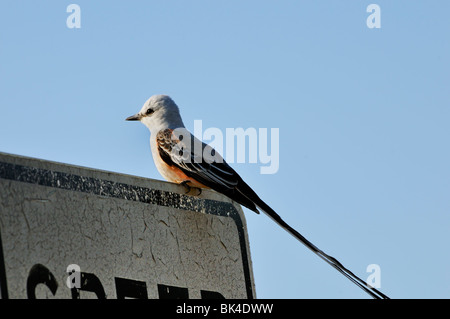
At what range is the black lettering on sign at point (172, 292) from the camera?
2973 mm

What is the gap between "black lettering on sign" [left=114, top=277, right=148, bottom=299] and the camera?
2.81 meters

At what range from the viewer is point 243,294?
328 cm

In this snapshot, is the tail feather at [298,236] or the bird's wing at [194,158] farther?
the bird's wing at [194,158]

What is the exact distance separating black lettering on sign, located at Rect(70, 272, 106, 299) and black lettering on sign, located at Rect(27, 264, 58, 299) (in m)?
0.09

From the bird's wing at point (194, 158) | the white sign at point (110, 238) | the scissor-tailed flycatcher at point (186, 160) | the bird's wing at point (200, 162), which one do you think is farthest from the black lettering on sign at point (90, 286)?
the bird's wing at point (194, 158)

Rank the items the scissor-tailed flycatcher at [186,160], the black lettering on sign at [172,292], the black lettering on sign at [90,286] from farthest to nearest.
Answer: the scissor-tailed flycatcher at [186,160], the black lettering on sign at [172,292], the black lettering on sign at [90,286]

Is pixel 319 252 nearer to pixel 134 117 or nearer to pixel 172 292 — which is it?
pixel 172 292

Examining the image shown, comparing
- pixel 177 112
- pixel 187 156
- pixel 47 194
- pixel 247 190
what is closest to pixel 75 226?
pixel 47 194

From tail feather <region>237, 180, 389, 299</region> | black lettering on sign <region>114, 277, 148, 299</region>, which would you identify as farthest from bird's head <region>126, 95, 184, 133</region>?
black lettering on sign <region>114, 277, 148, 299</region>

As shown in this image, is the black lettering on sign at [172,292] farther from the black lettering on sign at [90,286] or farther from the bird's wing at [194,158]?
the bird's wing at [194,158]

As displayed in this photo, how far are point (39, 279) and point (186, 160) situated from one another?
11.0 ft

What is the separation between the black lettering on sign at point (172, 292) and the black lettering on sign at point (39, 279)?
0.52m

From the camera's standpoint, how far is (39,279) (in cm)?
252
